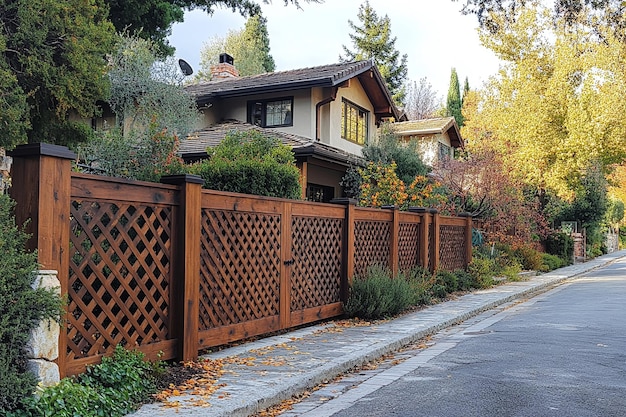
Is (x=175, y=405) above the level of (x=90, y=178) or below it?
below

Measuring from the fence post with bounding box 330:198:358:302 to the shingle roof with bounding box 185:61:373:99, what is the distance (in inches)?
371

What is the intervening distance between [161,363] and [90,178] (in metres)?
Answer: 2.07

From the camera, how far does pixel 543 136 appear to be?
28.3m

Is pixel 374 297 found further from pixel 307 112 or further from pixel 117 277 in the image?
pixel 307 112

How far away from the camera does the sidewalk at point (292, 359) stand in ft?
17.7

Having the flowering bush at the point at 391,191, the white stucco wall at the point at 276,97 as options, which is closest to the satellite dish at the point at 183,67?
the white stucco wall at the point at 276,97

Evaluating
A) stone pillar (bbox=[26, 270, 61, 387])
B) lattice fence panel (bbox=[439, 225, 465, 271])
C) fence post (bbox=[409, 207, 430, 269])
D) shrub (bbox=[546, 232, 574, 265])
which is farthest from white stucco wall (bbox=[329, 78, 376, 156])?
stone pillar (bbox=[26, 270, 61, 387])

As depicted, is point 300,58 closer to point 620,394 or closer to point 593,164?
point 593,164

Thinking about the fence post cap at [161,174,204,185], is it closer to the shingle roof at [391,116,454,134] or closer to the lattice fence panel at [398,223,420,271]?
the lattice fence panel at [398,223,420,271]

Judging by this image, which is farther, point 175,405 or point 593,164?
point 593,164

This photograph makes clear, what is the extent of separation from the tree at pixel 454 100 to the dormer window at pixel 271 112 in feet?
119

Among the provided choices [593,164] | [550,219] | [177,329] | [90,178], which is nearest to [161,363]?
[177,329]

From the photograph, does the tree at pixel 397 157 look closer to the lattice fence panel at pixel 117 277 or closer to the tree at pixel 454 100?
the lattice fence panel at pixel 117 277

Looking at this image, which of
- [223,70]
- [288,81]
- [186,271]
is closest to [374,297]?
[186,271]
